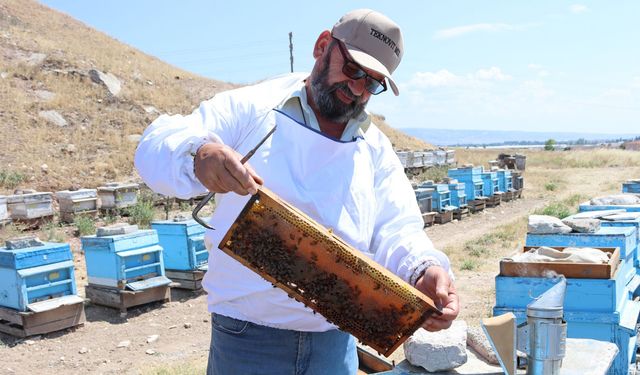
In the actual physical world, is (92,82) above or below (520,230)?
above

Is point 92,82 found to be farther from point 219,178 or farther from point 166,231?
point 219,178

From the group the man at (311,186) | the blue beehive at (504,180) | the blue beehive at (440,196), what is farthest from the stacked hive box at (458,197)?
the man at (311,186)

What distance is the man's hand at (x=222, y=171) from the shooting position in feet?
4.52

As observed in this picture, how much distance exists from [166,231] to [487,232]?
23.0ft

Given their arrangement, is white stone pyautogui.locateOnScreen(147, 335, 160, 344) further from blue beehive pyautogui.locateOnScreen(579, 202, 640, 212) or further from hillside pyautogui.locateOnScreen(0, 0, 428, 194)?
hillside pyautogui.locateOnScreen(0, 0, 428, 194)

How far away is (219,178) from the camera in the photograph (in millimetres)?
1396

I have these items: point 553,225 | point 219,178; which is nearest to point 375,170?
point 219,178

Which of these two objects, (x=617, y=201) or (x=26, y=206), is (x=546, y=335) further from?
(x=26, y=206)

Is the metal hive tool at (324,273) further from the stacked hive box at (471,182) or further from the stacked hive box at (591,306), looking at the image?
the stacked hive box at (471,182)

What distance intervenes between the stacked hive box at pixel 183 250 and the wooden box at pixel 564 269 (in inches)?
173

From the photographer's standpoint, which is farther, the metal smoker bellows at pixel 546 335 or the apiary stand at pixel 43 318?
the apiary stand at pixel 43 318

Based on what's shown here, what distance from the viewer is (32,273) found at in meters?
5.75

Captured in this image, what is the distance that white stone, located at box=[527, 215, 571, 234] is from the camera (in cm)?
425

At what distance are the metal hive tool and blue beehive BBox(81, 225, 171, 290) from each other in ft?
17.0
